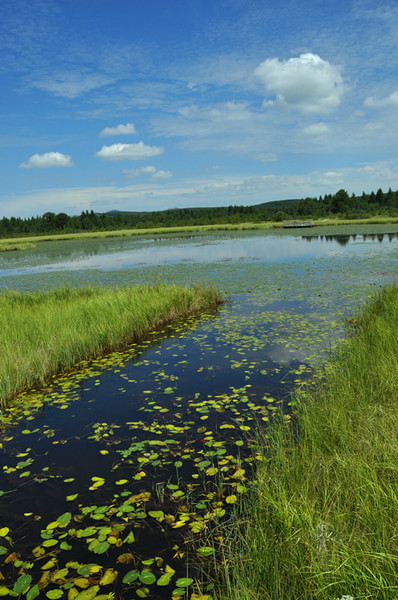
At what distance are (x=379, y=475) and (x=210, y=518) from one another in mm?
1620

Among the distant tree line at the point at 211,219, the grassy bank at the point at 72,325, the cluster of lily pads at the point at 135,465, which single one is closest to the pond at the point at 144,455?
the cluster of lily pads at the point at 135,465

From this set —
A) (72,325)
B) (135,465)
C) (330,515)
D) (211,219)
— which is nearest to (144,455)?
(135,465)

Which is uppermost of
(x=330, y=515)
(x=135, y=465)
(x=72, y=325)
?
(x=72, y=325)

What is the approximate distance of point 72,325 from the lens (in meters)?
8.95

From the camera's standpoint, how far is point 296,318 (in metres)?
10.5

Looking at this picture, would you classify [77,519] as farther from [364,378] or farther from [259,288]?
[259,288]

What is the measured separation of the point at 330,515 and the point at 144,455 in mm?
2483

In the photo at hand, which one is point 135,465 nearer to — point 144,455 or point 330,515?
point 144,455

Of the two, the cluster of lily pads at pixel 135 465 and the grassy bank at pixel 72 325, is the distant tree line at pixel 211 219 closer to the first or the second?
the grassy bank at pixel 72 325

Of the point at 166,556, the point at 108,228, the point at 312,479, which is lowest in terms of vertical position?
the point at 166,556

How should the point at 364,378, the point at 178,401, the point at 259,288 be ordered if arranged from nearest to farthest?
the point at 364,378
the point at 178,401
the point at 259,288

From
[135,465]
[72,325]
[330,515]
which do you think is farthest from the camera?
[72,325]

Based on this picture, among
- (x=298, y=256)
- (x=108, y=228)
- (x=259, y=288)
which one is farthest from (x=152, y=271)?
(x=108, y=228)

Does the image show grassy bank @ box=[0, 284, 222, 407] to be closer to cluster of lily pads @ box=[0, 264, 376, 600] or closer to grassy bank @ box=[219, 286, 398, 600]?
cluster of lily pads @ box=[0, 264, 376, 600]
